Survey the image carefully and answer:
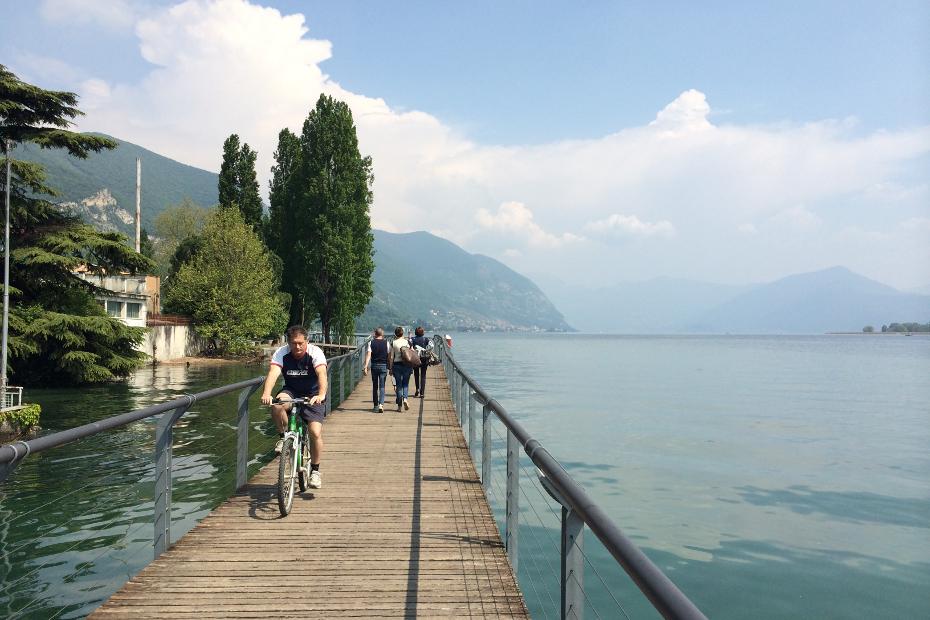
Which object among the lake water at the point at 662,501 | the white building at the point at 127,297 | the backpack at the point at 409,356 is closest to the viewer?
the lake water at the point at 662,501

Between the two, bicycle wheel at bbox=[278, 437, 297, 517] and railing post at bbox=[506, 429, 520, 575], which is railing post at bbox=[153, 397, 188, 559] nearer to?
bicycle wheel at bbox=[278, 437, 297, 517]

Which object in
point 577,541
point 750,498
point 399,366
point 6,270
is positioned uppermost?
point 6,270

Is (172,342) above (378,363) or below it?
below

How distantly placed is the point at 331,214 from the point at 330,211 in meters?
0.24

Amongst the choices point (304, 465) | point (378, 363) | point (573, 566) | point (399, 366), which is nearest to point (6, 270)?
point (378, 363)

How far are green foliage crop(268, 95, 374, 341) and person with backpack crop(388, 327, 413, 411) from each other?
36441mm

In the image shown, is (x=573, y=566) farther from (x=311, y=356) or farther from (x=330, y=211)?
(x=330, y=211)

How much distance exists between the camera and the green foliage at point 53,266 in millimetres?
27172

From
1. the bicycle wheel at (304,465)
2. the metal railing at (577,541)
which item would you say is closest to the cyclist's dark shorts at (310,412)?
the bicycle wheel at (304,465)

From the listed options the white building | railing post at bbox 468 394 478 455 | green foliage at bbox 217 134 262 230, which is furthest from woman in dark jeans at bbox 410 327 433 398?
green foliage at bbox 217 134 262 230

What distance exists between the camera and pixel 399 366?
14938 mm

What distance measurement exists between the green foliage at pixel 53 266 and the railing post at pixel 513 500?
27.3 metres

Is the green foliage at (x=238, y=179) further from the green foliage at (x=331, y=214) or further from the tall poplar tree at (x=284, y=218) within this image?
the green foliage at (x=331, y=214)

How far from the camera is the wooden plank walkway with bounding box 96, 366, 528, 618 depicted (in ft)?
14.5
